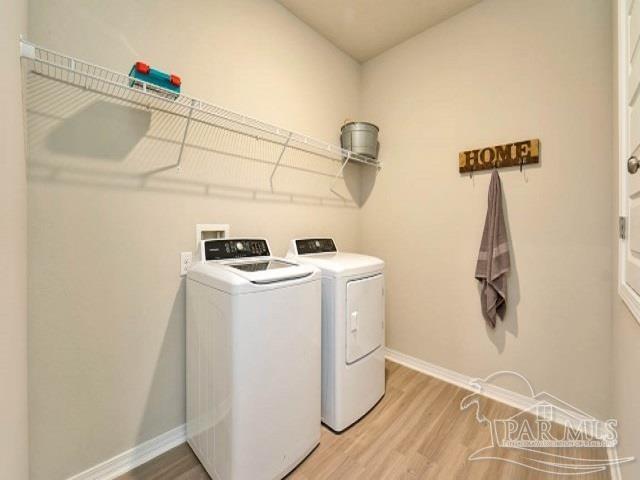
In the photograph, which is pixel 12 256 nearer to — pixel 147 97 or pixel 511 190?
pixel 147 97

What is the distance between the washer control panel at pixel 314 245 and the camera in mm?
2000

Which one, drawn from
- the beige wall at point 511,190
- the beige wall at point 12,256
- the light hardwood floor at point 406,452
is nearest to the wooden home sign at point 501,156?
the beige wall at point 511,190

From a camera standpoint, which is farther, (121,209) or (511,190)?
(511,190)

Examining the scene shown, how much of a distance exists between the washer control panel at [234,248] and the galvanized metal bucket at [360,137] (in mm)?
1166

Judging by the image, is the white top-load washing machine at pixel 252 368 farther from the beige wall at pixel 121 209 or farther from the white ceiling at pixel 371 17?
the white ceiling at pixel 371 17

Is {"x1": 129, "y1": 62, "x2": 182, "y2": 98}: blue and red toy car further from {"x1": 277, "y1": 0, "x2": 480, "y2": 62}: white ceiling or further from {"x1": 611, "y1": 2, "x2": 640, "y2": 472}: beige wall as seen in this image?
{"x1": 611, "y1": 2, "x2": 640, "y2": 472}: beige wall

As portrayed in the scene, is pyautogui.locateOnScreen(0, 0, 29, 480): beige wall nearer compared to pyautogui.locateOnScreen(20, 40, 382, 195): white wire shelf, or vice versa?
pyautogui.locateOnScreen(0, 0, 29, 480): beige wall

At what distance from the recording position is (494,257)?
1804 mm

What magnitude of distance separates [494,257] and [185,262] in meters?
1.94

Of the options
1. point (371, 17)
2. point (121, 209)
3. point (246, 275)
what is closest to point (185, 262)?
point (121, 209)

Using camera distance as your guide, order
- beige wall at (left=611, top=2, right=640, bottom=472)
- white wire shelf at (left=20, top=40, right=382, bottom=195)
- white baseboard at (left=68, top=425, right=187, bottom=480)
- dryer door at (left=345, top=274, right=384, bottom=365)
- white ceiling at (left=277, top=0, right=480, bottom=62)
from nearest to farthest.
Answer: beige wall at (left=611, top=2, right=640, bottom=472) < white wire shelf at (left=20, top=40, right=382, bottom=195) < white baseboard at (left=68, top=425, right=187, bottom=480) < dryer door at (left=345, top=274, right=384, bottom=365) < white ceiling at (left=277, top=0, right=480, bottom=62)

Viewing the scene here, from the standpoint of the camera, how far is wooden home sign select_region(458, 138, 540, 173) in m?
1.70

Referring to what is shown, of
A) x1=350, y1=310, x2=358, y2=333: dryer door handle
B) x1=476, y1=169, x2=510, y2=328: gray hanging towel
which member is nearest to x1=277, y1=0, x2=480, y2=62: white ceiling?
x1=476, y1=169, x2=510, y2=328: gray hanging towel

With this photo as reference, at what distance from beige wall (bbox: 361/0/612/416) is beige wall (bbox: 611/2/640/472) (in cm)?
9
